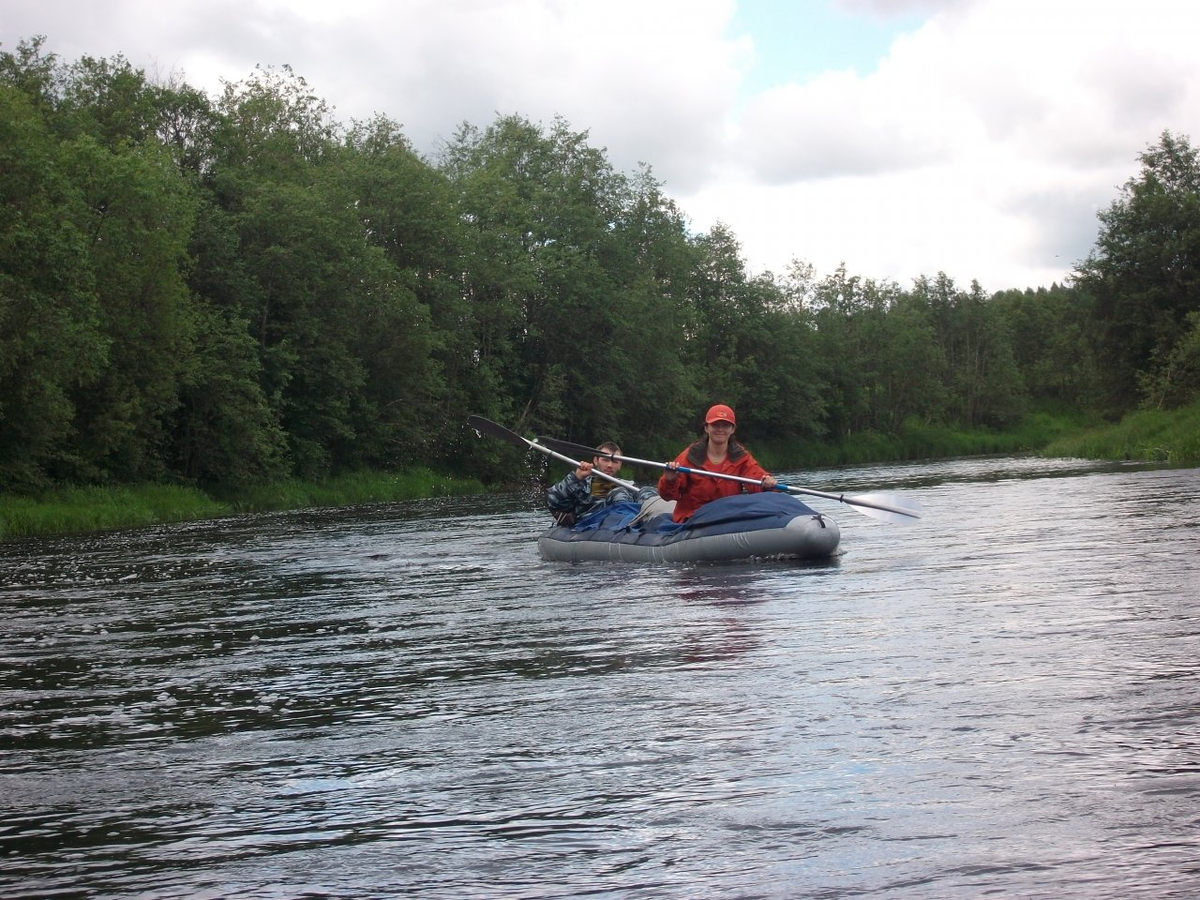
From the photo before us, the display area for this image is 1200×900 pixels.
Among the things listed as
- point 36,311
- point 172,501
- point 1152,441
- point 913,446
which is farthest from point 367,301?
point 913,446

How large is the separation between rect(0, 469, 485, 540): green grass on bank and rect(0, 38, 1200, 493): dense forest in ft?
1.99

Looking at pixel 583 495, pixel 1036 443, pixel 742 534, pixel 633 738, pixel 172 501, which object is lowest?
pixel 633 738

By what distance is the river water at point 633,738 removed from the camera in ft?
12.2

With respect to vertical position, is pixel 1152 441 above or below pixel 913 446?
below

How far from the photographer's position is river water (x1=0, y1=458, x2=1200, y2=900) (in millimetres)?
3717

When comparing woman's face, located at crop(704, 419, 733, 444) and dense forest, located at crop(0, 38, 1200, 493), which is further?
dense forest, located at crop(0, 38, 1200, 493)

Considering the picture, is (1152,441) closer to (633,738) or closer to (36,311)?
(36,311)

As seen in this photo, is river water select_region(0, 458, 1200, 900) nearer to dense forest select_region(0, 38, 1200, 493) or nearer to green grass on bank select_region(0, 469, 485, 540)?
green grass on bank select_region(0, 469, 485, 540)

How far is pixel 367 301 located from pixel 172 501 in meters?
11.5

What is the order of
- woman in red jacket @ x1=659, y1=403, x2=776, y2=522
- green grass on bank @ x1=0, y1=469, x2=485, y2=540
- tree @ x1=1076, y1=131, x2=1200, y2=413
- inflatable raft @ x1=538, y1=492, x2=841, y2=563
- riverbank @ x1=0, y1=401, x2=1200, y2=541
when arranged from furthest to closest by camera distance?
tree @ x1=1076, y1=131, x2=1200, y2=413 < riverbank @ x1=0, y1=401, x2=1200, y2=541 < green grass on bank @ x1=0, y1=469, x2=485, y2=540 < woman in red jacket @ x1=659, y1=403, x2=776, y2=522 < inflatable raft @ x1=538, y1=492, x2=841, y2=563

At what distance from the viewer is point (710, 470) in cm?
1330

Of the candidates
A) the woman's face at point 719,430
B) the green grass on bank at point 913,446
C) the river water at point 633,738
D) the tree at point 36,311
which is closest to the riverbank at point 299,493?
the tree at point 36,311

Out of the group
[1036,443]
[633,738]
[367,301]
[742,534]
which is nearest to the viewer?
[633,738]

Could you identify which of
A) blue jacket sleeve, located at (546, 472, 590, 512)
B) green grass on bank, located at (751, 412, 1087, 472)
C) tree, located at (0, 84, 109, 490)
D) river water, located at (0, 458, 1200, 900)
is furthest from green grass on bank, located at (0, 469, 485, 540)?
green grass on bank, located at (751, 412, 1087, 472)
